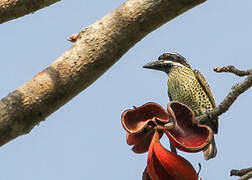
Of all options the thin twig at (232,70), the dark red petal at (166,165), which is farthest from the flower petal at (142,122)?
the thin twig at (232,70)

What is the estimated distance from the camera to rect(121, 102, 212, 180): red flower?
2.59m

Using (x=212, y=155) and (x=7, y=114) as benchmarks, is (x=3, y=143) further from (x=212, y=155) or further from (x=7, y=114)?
(x=212, y=155)

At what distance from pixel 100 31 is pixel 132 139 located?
0.68 meters

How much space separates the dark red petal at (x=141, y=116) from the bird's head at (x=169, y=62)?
13.9 feet

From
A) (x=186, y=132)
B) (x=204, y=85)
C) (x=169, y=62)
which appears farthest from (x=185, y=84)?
(x=186, y=132)

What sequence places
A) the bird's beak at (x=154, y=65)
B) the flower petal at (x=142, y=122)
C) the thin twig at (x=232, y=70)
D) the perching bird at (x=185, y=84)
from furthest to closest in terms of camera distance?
the bird's beak at (x=154, y=65), the perching bird at (x=185, y=84), the thin twig at (x=232, y=70), the flower petal at (x=142, y=122)

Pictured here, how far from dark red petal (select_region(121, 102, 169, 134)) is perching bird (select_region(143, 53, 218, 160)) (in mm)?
3707

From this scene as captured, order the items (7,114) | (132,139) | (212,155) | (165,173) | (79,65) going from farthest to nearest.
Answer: (212,155) → (132,139) → (165,173) → (79,65) → (7,114)

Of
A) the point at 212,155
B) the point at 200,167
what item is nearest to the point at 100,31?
the point at 200,167

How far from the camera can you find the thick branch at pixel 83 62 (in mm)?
2299

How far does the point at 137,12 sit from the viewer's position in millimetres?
2521

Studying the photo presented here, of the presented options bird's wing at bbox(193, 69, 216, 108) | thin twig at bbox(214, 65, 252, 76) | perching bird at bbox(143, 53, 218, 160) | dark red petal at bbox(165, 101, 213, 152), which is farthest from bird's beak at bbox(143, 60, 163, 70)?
dark red petal at bbox(165, 101, 213, 152)

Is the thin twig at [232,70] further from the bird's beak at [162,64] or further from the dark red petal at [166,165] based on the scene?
the bird's beak at [162,64]

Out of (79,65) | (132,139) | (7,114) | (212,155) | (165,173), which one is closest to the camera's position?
(7,114)
